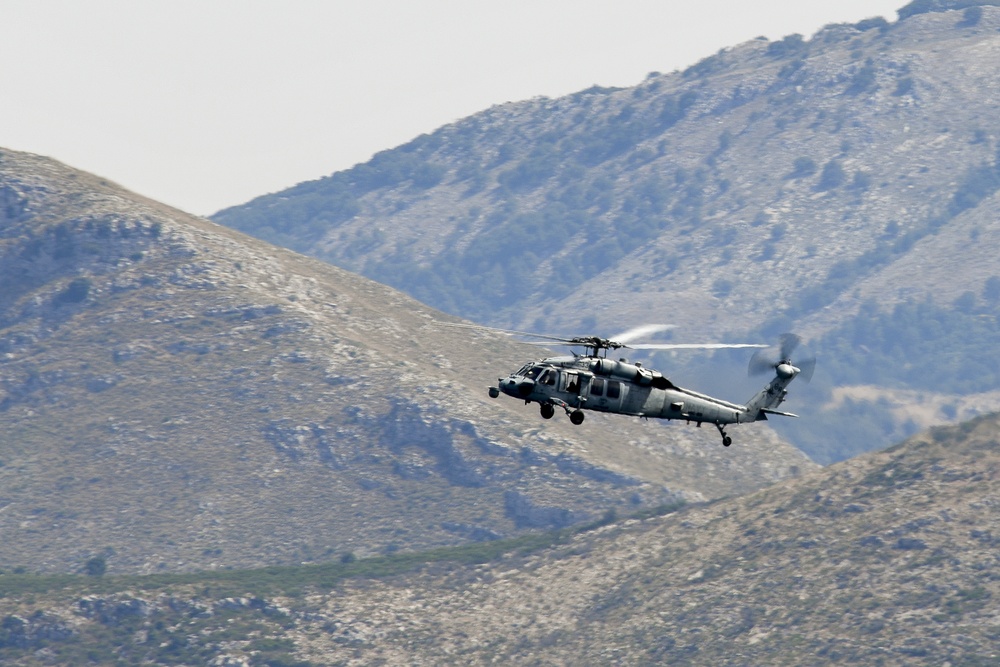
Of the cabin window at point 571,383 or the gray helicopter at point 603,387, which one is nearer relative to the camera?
the gray helicopter at point 603,387

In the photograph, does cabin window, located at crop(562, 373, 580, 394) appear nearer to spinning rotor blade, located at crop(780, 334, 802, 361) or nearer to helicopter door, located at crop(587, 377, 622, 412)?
helicopter door, located at crop(587, 377, 622, 412)

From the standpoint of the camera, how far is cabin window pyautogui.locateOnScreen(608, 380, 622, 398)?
110 m

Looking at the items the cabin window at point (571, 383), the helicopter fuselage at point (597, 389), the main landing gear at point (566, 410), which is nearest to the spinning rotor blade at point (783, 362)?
the helicopter fuselage at point (597, 389)

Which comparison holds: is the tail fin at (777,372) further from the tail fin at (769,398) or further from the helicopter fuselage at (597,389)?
the helicopter fuselage at (597,389)

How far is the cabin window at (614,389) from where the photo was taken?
361 ft

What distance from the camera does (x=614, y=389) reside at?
110 metres

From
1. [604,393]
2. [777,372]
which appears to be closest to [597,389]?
[604,393]

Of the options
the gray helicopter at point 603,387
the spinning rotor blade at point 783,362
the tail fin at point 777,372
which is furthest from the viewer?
the tail fin at point 777,372

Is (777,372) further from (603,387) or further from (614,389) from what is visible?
(603,387)

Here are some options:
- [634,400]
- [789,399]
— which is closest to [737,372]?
[789,399]

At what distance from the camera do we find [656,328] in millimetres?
105312

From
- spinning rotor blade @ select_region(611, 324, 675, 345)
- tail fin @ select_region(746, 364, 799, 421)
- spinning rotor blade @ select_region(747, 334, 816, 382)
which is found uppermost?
spinning rotor blade @ select_region(611, 324, 675, 345)

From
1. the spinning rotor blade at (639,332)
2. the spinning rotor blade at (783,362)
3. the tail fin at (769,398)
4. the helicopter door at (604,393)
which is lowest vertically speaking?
the tail fin at (769,398)

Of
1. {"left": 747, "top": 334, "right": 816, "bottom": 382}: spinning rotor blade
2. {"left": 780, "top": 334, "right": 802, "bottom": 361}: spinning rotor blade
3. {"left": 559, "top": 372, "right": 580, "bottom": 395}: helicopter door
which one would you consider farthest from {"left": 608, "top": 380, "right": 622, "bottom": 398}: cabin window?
{"left": 780, "top": 334, "right": 802, "bottom": 361}: spinning rotor blade
